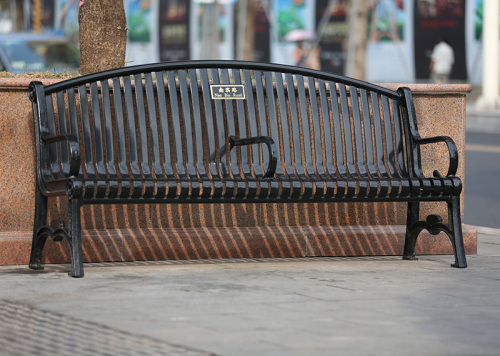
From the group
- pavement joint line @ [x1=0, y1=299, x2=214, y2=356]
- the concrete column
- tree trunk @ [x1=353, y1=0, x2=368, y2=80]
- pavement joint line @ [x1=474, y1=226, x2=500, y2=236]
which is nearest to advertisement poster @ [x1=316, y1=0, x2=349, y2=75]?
tree trunk @ [x1=353, y1=0, x2=368, y2=80]

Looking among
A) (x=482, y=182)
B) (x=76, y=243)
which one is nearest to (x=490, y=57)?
(x=482, y=182)

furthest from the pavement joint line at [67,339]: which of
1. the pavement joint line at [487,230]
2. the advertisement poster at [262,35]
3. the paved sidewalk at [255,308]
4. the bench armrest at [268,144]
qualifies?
the advertisement poster at [262,35]

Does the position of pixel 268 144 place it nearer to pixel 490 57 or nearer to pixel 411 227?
pixel 411 227

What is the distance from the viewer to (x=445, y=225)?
23.7ft

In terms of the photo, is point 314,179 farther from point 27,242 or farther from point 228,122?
point 27,242

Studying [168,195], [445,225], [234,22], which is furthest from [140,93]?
[234,22]

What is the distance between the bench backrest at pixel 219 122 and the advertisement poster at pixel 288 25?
29228mm

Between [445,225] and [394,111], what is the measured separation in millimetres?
829

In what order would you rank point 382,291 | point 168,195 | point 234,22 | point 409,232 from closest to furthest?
point 382,291 < point 168,195 < point 409,232 < point 234,22

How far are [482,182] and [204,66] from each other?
25.2 feet

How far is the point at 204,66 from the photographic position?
→ 720 cm

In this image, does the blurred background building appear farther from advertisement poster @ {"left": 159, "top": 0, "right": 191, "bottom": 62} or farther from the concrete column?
the concrete column

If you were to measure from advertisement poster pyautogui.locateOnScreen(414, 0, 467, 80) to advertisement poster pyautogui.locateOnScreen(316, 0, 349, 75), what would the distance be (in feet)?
8.66

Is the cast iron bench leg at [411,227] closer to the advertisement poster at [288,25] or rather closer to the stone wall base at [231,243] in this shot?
the stone wall base at [231,243]
